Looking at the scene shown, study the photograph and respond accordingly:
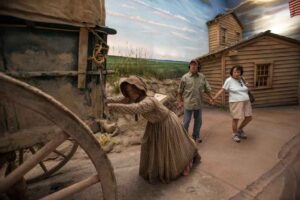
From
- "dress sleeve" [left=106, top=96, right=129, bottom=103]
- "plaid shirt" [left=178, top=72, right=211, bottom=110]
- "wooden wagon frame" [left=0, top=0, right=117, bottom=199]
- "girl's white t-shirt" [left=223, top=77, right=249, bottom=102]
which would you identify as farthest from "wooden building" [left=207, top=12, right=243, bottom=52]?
"wooden wagon frame" [left=0, top=0, right=117, bottom=199]

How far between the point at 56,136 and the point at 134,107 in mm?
1034

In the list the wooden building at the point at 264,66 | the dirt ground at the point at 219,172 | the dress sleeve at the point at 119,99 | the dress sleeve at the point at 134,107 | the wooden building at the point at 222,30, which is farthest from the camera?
the wooden building at the point at 222,30

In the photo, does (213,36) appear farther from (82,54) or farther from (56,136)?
(56,136)

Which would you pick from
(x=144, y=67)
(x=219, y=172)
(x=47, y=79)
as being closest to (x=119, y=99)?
(x=47, y=79)

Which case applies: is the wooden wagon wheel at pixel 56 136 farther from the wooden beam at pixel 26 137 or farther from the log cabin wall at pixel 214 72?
the log cabin wall at pixel 214 72

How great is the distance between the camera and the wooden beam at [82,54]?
1.63m

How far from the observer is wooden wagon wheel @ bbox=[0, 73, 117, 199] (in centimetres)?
114

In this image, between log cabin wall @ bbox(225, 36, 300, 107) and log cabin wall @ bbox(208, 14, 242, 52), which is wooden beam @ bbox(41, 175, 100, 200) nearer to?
log cabin wall @ bbox(225, 36, 300, 107)

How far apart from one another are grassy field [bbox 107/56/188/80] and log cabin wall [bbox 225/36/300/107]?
10.4ft

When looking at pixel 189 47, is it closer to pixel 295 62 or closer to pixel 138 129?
pixel 295 62

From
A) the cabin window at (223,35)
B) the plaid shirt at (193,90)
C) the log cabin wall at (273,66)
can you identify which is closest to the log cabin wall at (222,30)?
the cabin window at (223,35)

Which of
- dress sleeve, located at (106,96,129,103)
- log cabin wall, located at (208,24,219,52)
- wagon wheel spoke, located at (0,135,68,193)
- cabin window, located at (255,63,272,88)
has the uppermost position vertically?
log cabin wall, located at (208,24,219,52)

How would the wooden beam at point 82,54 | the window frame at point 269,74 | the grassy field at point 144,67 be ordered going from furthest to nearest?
1. the window frame at point 269,74
2. the grassy field at point 144,67
3. the wooden beam at point 82,54

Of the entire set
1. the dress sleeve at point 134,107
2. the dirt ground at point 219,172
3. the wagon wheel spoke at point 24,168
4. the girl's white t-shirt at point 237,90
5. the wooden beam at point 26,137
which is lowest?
the dirt ground at point 219,172
